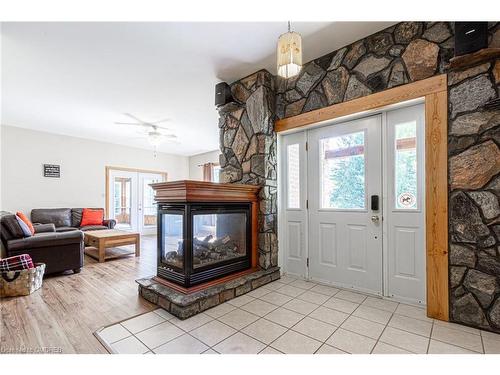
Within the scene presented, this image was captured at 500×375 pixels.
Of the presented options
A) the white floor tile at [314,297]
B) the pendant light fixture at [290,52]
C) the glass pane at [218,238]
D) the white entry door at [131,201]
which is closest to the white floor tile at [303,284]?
the white floor tile at [314,297]

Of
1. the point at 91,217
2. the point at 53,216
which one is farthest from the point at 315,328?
the point at 53,216

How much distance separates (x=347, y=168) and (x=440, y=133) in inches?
36.3

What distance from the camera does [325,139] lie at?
295 cm

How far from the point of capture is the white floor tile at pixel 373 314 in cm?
208

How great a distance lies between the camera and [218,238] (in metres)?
2.79

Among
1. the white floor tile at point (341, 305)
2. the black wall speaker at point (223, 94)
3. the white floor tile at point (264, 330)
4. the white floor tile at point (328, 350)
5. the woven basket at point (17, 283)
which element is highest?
the black wall speaker at point (223, 94)

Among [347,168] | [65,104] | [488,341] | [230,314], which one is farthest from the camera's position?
[65,104]

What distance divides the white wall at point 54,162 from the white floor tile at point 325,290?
5.96 metres

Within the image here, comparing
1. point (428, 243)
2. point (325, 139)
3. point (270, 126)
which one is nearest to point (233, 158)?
point (270, 126)

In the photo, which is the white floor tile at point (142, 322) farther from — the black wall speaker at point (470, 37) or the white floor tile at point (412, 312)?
the black wall speaker at point (470, 37)

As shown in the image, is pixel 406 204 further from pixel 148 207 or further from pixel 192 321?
pixel 148 207

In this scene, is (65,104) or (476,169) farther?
(65,104)

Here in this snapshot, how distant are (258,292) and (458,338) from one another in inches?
67.6
